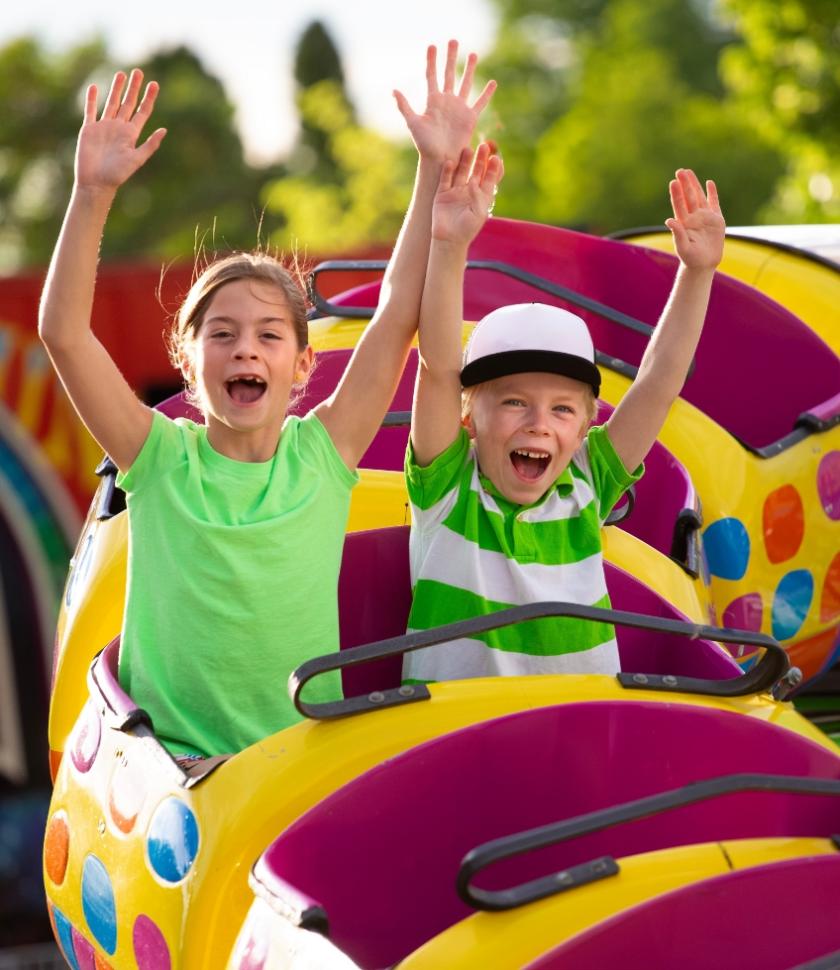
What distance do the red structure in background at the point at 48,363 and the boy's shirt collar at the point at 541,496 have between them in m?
5.95

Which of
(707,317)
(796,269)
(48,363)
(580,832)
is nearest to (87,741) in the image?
(580,832)

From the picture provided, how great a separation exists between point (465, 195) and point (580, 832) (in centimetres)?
92

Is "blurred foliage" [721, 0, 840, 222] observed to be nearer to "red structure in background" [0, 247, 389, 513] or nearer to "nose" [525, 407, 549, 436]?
"red structure in background" [0, 247, 389, 513]

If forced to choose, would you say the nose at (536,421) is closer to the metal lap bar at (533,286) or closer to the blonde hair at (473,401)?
the blonde hair at (473,401)

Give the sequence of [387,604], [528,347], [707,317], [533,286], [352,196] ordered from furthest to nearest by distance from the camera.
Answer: [352,196] < [707,317] < [533,286] < [387,604] < [528,347]

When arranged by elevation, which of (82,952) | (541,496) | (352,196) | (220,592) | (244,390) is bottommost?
(82,952)

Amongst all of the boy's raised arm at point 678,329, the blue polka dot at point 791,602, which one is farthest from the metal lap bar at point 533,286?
the boy's raised arm at point 678,329

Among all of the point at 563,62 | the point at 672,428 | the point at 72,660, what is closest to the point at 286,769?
the point at 72,660

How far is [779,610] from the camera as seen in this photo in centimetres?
280

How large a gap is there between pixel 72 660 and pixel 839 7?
8243 mm

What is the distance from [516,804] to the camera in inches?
65.6

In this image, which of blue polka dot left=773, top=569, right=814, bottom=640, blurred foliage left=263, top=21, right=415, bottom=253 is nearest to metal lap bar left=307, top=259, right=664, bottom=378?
blue polka dot left=773, top=569, right=814, bottom=640

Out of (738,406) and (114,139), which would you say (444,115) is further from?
(738,406)

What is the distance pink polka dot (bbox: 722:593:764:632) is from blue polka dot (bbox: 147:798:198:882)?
1286mm
